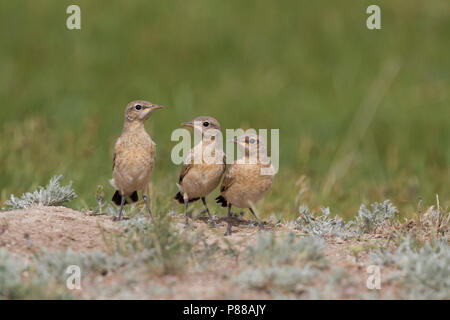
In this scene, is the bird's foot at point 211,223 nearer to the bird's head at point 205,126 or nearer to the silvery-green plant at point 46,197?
the bird's head at point 205,126

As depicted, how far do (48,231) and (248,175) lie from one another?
1.89 m

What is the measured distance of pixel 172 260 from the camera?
5.62 meters

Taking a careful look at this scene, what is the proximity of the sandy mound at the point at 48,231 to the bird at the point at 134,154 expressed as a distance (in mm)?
408

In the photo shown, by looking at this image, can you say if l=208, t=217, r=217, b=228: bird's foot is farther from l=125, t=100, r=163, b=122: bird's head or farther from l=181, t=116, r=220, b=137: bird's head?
l=125, t=100, r=163, b=122: bird's head

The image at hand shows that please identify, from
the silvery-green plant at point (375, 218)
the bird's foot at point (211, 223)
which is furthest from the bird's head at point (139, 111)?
the silvery-green plant at point (375, 218)

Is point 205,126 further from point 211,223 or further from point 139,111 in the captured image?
point 211,223

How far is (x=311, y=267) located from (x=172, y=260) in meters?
1.07

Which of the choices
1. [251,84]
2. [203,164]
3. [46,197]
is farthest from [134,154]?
[251,84]

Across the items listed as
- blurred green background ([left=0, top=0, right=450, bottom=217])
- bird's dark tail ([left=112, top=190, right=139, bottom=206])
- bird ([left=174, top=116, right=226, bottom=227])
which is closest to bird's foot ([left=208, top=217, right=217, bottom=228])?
bird ([left=174, top=116, right=226, bottom=227])

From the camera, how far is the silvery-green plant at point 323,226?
22.9ft

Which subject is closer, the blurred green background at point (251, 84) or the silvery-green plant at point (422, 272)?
the silvery-green plant at point (422, 272)

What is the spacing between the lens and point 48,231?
641 cm
